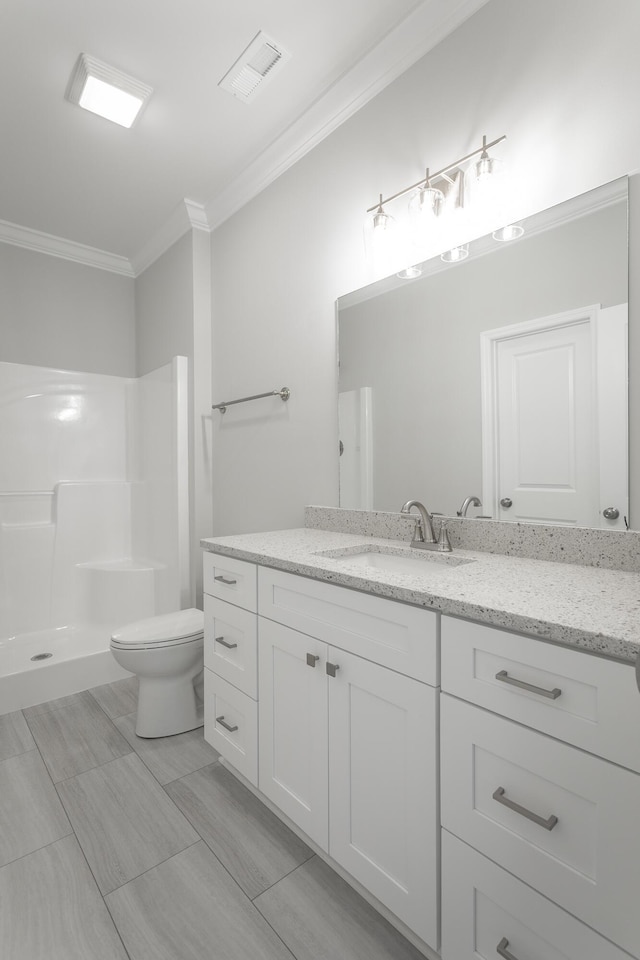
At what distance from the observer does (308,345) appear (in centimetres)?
216

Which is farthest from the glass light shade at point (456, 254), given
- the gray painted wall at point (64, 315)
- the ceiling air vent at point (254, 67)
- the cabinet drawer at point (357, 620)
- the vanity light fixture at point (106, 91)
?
the gray painted wall at point (64, 315)

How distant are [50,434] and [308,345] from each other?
1.95 meters

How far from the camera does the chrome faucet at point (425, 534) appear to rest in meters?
1.54

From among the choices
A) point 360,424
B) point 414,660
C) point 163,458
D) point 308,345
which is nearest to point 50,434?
point 163,458

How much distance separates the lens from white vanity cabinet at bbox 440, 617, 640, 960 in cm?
74

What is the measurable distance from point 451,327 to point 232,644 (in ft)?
4.26

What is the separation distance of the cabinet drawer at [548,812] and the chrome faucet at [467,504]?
0.69 meters

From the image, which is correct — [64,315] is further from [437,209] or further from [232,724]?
[232,724]

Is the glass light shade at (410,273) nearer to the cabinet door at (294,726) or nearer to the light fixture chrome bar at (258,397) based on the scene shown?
the light fixture chrome bar at (258,397)

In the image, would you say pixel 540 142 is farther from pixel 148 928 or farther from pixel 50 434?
pixel 50 434

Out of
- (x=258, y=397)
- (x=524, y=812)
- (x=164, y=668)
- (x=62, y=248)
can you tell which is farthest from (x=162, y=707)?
(x=62, y=248)

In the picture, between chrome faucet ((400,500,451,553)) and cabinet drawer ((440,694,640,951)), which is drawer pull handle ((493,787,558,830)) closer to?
cabinet drawer ((440,694,640,951))

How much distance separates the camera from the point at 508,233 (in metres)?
1.43

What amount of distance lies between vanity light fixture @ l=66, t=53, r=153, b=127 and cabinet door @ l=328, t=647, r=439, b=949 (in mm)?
2184
